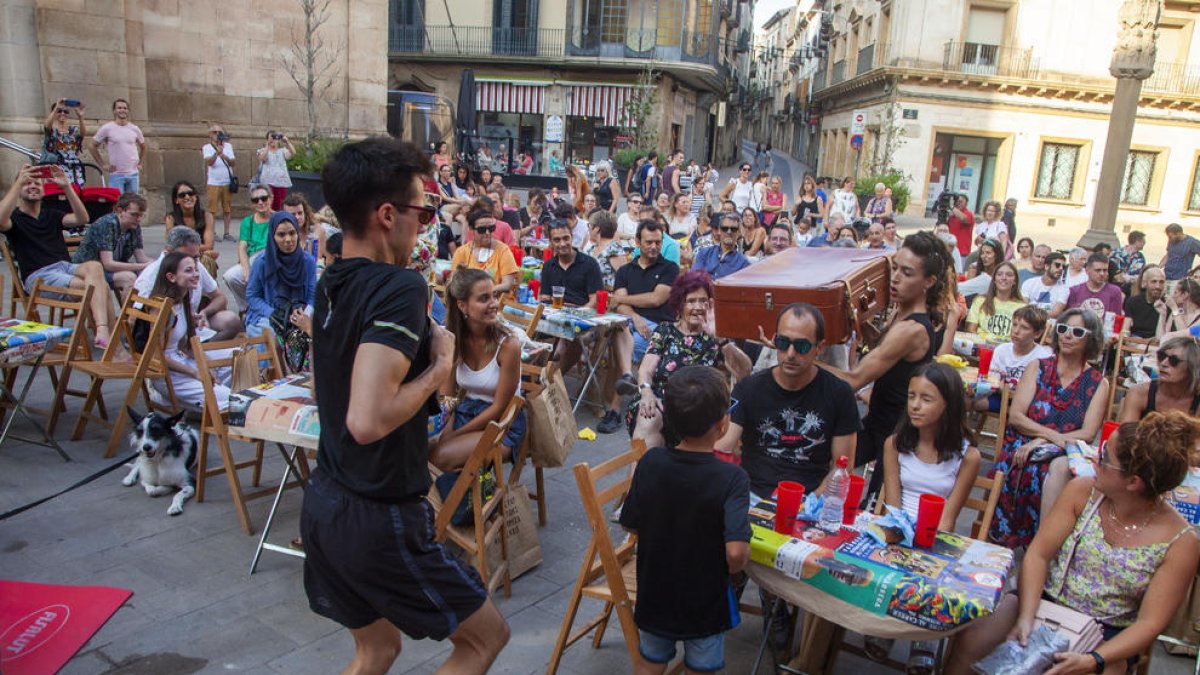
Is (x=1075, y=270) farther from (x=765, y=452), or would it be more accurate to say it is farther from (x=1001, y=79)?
(x=1001, y=79)

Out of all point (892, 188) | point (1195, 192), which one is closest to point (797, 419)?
point (892, 188)

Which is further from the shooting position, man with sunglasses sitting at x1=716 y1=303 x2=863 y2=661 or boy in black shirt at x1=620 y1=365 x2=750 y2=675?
man with sunglasses sitting at x1=716 y1=303 x2=863 y2=661

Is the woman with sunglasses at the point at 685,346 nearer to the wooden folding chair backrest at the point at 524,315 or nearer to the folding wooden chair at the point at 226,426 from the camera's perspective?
the wooden folding chair backrest at the point at 524,315

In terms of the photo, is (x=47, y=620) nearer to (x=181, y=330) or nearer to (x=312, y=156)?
(x=181, y=330)

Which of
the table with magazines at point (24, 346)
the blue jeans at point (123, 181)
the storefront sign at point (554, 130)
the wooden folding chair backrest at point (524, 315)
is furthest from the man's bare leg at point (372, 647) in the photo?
the storefront sign at point (554, 130)

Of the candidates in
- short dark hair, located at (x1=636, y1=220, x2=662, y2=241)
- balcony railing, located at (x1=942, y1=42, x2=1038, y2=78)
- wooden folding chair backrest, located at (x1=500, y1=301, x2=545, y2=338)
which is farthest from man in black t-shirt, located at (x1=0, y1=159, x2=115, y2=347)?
balcony railing, located at (x1=942, y1=42, x2=1038, y2=78)

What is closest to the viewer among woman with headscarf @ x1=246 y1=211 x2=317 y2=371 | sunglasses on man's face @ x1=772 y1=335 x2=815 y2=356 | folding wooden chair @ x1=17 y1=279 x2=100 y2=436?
sunglasses on man's face @ x1=772 y1=335 x2=815 y2=356

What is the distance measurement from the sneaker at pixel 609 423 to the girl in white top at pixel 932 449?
2998mm

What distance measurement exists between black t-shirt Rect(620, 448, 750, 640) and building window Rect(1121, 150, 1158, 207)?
33.1 meters

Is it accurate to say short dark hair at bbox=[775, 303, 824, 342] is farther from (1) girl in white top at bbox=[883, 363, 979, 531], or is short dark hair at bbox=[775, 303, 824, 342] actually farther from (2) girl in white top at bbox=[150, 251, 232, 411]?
(2) girl in white top at bbox=[150, 251, 232, 411]

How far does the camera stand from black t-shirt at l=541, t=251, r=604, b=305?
717cm

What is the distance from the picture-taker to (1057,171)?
1181 inches

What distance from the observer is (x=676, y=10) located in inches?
1251

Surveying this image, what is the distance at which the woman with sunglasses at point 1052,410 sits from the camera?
Answer: 14.3 feet
